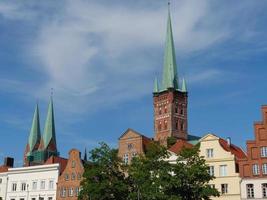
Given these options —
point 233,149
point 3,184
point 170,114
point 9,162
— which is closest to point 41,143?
point 9,162

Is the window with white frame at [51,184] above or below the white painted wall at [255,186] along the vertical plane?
above

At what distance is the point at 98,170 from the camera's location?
2844 inches

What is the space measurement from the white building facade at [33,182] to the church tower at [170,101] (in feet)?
262

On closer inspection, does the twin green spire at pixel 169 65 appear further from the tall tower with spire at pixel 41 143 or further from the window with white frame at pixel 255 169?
the window with white frame at pixel 255 169

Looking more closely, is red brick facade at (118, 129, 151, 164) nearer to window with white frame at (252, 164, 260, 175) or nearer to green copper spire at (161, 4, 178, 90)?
window with white frame at (252, 164, 260, 175)

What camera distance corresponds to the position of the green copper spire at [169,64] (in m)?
183

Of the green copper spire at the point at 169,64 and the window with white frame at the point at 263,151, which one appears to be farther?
the green copper spire at the point at 169,64

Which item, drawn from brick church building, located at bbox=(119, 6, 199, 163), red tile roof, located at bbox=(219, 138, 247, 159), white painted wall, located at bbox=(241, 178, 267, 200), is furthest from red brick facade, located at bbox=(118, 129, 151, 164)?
brick church building, located at bbox=(119, 6, 199, 163)

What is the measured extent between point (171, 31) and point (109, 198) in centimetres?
→ 12108

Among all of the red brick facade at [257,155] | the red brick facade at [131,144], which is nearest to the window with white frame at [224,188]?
the red brick facade at [257,155]

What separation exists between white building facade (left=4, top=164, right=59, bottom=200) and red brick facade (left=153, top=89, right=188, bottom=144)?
262 ft

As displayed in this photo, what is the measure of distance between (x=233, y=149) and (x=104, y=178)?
81.7 feet

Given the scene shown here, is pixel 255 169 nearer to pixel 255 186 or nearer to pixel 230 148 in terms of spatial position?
pixel 255 186

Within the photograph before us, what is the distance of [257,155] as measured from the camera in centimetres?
7688
